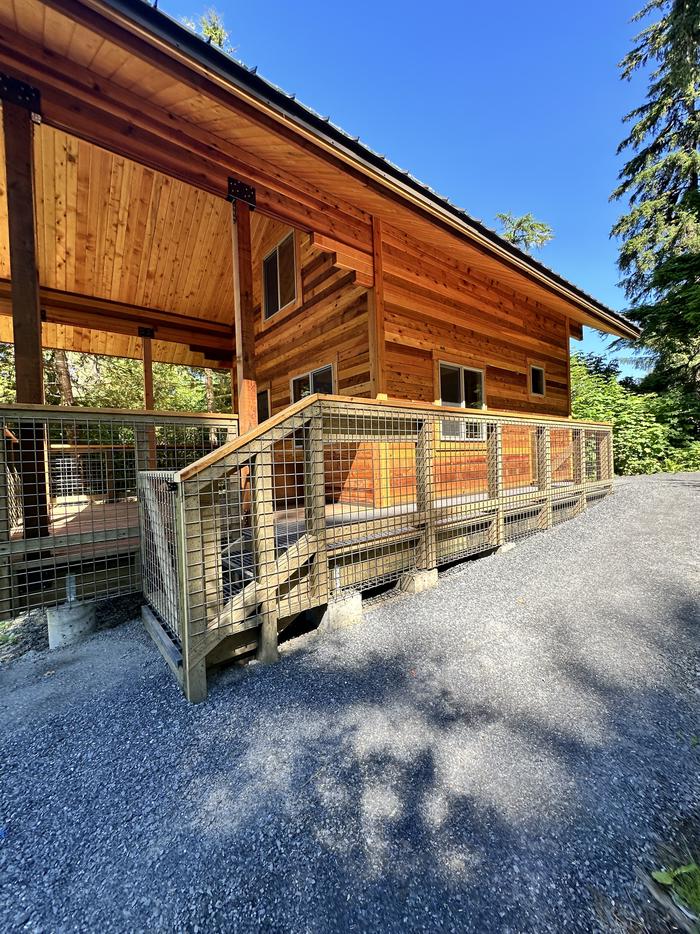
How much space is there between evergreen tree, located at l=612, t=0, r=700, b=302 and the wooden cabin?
Answer: 9435 mm

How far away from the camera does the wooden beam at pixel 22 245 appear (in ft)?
10.0

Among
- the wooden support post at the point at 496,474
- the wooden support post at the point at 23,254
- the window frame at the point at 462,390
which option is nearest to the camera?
the wooden support post at the point at 23,254

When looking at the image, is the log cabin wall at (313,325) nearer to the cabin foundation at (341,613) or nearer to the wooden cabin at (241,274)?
the wooden cabin at (241,274)

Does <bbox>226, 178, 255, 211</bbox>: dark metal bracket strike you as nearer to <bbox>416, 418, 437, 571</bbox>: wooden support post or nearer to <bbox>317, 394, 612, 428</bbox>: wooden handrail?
<bbox>317, 394, 612, 428</bbox>: wooden handrail

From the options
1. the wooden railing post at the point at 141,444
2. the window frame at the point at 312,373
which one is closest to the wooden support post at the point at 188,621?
the wooden railing post at the point at 141,444

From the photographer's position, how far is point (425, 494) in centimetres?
371

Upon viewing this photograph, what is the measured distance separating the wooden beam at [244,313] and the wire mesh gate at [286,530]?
0.96 m

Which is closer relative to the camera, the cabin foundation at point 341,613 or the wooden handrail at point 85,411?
the wooden handrail at point 85,411

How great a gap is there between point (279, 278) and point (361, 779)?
7.74 metres

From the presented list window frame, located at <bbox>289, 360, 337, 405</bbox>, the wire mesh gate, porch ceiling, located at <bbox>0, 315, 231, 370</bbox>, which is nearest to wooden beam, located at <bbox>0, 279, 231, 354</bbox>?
porch ceiling, located at <bbox>0, 315, 231, 370</bbox>

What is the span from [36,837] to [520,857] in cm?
181

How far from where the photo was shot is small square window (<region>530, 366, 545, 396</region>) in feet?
26.9

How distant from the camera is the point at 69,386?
55.0ft

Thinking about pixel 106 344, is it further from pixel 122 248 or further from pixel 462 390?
pixel 462 390
